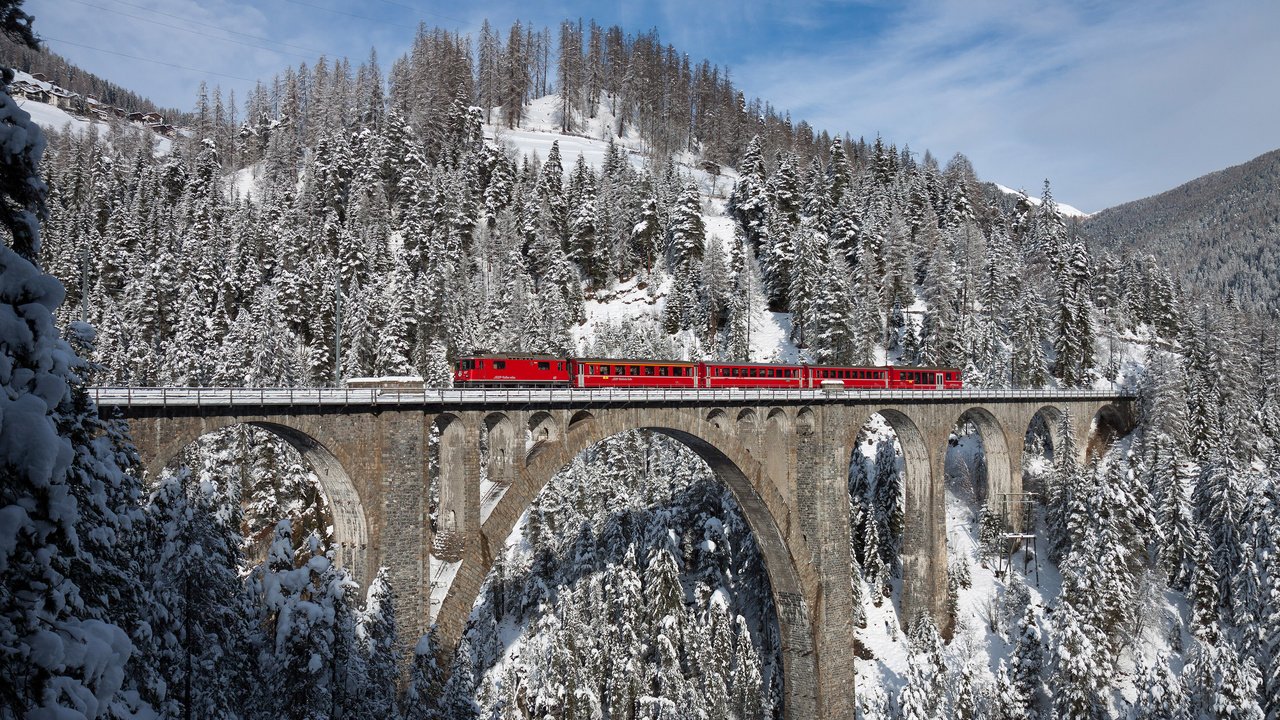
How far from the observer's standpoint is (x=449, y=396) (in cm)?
2131

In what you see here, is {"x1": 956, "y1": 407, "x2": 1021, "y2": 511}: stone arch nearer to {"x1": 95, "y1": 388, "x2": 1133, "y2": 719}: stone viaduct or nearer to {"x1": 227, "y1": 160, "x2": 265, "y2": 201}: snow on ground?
{"x1": 95, "y1": 388, "x2": 1133, "y2": 719}: stone viaduct

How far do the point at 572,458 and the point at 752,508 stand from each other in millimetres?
12555

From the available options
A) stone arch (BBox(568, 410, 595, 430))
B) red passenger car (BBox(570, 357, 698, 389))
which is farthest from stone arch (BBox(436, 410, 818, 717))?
red passenger car (BBox(570, 357, 698, 389))

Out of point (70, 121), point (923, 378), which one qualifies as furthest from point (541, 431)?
point (70, 121)

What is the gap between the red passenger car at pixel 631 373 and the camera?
100 ft

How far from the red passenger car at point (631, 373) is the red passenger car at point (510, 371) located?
94cm

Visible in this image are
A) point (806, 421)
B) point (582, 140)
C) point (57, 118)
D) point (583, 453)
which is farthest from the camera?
point (57, 118)

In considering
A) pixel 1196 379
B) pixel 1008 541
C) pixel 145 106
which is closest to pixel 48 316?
pixel 1008 541

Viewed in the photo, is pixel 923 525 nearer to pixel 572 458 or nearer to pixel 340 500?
pixel 572 458

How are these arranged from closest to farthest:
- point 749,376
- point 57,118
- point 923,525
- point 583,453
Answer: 1. point 749,376
2. point 923,525
3. point 583,453
4. point 57,118

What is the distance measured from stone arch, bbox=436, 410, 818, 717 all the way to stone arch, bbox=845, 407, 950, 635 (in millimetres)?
10677

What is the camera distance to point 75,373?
647 cm

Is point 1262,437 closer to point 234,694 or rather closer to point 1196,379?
point 1196,379

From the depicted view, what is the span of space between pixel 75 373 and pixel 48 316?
165 centimetres
